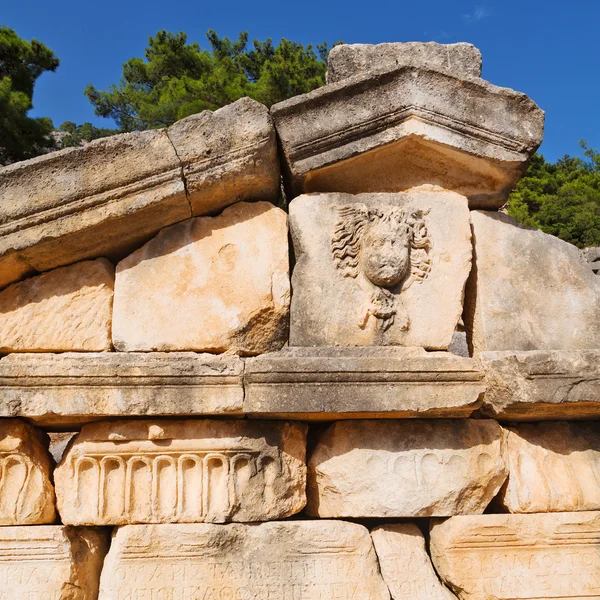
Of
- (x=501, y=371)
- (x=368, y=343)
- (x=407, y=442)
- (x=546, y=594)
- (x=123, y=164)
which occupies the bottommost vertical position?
(x=546, y=594)

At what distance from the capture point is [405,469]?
93.4 inches

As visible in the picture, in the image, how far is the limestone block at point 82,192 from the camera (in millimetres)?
2328

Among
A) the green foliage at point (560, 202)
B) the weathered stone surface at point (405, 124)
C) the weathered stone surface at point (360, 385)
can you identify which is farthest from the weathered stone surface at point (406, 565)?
the green foliage at point (560, 202)

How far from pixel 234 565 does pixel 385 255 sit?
1369 millimetres

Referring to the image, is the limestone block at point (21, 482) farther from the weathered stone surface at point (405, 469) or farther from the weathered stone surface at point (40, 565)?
the weathered stone surface at point (405, 469)

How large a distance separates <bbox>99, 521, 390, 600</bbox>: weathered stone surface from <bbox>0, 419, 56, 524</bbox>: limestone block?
33 centimetres

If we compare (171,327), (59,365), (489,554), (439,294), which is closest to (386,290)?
(439,294)

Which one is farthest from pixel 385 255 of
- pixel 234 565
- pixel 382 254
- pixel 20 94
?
pixel 20 94

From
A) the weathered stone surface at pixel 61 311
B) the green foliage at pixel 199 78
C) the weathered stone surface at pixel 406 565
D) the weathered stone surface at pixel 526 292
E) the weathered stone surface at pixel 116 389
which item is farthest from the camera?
→ the green foliage at pixel 199 78

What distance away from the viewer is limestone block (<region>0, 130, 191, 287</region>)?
2328 millimetres

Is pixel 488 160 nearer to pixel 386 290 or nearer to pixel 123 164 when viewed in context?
pixel 386 290

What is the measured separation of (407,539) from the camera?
7.97 ft

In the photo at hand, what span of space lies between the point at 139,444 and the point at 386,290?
1.19m

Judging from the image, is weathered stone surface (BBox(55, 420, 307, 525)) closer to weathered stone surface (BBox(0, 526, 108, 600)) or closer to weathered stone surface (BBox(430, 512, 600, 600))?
weathered stone surface (BBox(0, 526, 108, 600))
